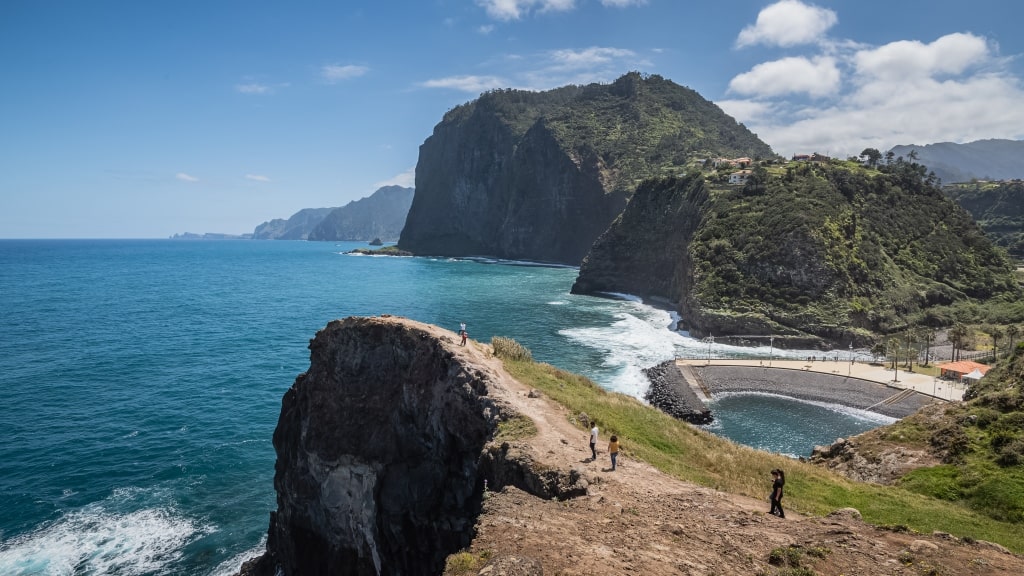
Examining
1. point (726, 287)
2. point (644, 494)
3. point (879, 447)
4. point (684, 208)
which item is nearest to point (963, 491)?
point (879, 447)

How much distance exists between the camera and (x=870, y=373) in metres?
59.3

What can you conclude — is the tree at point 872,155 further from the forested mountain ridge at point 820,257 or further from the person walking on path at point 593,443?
the person walking on path at point 593,443

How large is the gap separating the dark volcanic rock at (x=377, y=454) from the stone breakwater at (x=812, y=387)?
130 ft

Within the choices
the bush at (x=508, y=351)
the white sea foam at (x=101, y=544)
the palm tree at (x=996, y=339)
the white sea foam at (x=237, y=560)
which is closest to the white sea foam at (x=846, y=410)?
the palm tree at (x=996, y=339)

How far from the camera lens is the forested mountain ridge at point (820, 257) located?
77688 mm

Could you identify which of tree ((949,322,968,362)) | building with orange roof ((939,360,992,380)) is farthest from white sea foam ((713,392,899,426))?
tree ((949,322,968,362))

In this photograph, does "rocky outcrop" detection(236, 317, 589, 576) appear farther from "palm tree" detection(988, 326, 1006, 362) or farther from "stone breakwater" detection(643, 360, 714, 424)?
"palm tree" detection(988, 326, 1006, 362)

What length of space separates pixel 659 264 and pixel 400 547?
4072 inches

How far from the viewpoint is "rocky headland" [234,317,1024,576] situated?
11.9 metres

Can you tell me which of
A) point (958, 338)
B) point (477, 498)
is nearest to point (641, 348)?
point (958, 338)

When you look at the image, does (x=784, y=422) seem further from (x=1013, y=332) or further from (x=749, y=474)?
(x=1013, y=332)

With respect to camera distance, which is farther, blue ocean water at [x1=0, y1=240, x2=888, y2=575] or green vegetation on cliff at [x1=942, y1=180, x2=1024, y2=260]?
green vegetation on cliff at [x1=942, y1=180, x2=1024, y2=260]

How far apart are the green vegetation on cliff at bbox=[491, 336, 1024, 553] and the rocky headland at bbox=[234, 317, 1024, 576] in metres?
1.53

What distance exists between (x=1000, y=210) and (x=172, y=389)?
235945 millimetres
